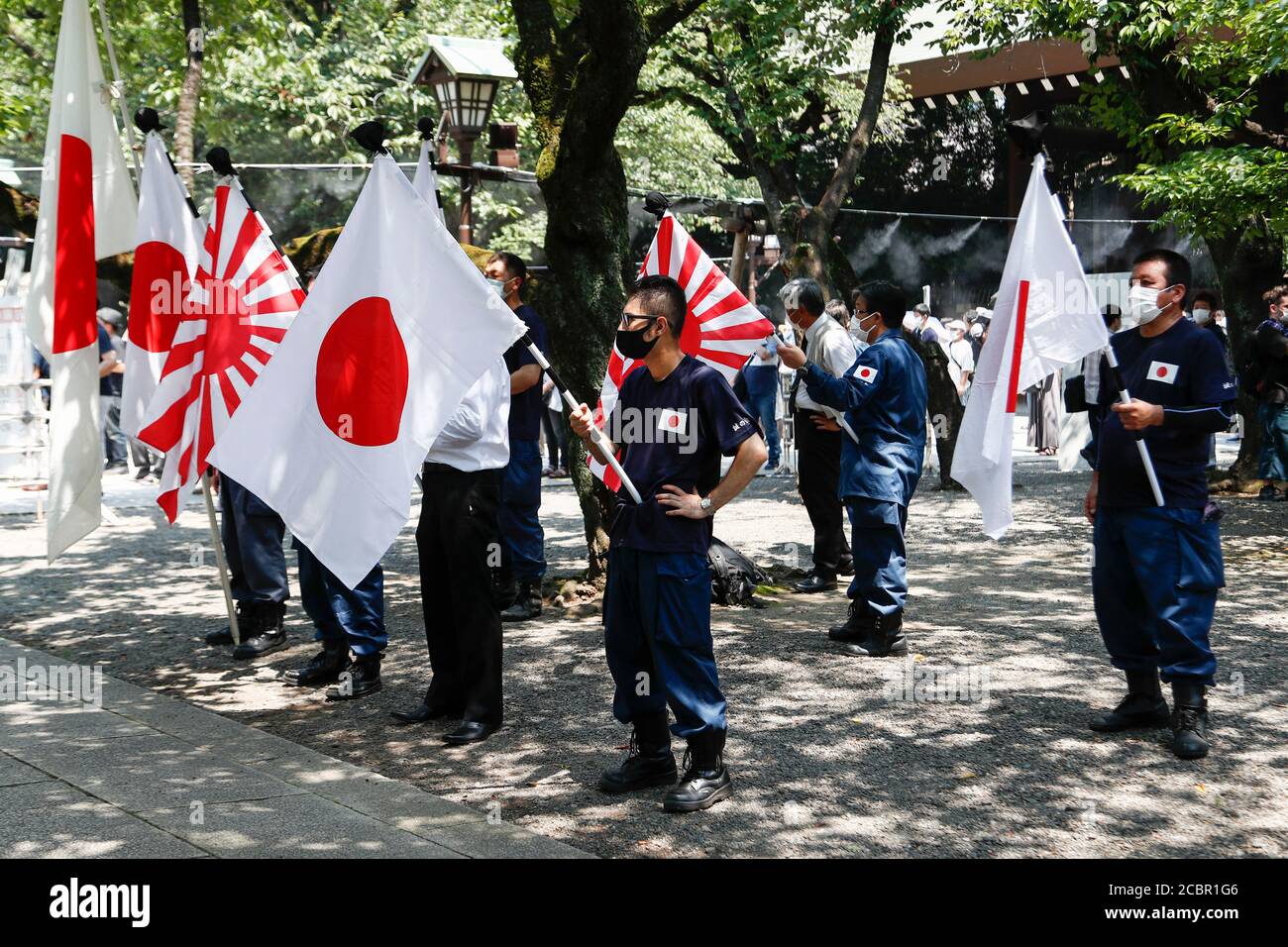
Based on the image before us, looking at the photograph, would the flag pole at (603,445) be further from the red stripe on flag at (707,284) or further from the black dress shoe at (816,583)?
the black dress shoe at (816,583)

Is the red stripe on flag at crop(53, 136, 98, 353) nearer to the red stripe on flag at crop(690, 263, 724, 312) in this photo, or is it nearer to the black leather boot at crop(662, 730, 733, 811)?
the red stripe on flag at crop(690, 263, 724, 312)

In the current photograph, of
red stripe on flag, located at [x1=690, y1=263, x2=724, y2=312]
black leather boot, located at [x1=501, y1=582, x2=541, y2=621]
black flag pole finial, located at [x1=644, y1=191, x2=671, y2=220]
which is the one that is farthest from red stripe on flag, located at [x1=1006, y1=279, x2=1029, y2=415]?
black leather boot, located at [x1=501, y1=582, x2=541, y2=621]

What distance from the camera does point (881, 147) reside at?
3022 centimetres

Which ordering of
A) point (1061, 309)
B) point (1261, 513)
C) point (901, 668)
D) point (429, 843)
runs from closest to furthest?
1. point (429, 843)
2. point (1061, 309)
3. point (901, 668)
4. point (1261, 513)

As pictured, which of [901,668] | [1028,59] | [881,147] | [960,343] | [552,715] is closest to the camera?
[552,715]

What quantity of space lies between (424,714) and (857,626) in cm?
261

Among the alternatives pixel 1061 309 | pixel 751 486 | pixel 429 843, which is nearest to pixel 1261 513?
pixel 751 486

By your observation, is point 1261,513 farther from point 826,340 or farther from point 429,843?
point 429,843

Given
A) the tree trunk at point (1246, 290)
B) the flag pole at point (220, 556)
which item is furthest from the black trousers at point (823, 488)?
the tree trunk at point (1246, 290)

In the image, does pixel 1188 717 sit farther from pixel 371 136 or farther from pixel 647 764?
pixel 371 136

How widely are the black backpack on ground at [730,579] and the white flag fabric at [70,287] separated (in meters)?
3.90

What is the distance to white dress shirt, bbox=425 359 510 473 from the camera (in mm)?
6176

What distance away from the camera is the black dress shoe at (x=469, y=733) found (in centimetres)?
612

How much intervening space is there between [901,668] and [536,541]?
2.77m
